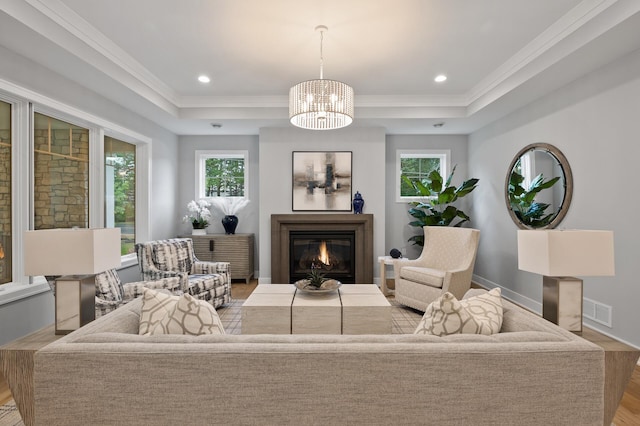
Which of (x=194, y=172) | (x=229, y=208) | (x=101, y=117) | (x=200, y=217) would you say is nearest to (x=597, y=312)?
(x=229, y=208)

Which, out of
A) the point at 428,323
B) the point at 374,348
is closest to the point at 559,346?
the point at 428,323

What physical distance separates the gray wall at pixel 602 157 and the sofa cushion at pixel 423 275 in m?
1.21

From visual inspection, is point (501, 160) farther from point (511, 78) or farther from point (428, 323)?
point (428, 323)

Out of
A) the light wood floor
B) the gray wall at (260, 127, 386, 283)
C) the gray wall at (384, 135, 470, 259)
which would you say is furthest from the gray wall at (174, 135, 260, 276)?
the light wood floor

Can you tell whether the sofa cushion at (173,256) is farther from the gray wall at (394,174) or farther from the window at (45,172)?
the gray wall at (394,174)

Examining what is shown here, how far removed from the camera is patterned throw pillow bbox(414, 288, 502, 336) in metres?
1.44

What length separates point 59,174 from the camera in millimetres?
3395

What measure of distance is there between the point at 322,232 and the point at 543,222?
2830 millimetres

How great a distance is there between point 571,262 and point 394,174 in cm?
410

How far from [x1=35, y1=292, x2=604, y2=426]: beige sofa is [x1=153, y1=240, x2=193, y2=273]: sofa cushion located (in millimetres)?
2852

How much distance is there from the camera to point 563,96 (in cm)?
355

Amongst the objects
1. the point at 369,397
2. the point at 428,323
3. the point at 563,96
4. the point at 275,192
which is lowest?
the point at 369,397

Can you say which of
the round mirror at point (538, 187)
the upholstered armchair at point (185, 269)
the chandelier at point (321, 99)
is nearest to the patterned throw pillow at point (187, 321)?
the chandelier at point (321, 99)

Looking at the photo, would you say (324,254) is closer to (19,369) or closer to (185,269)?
(185,269)
